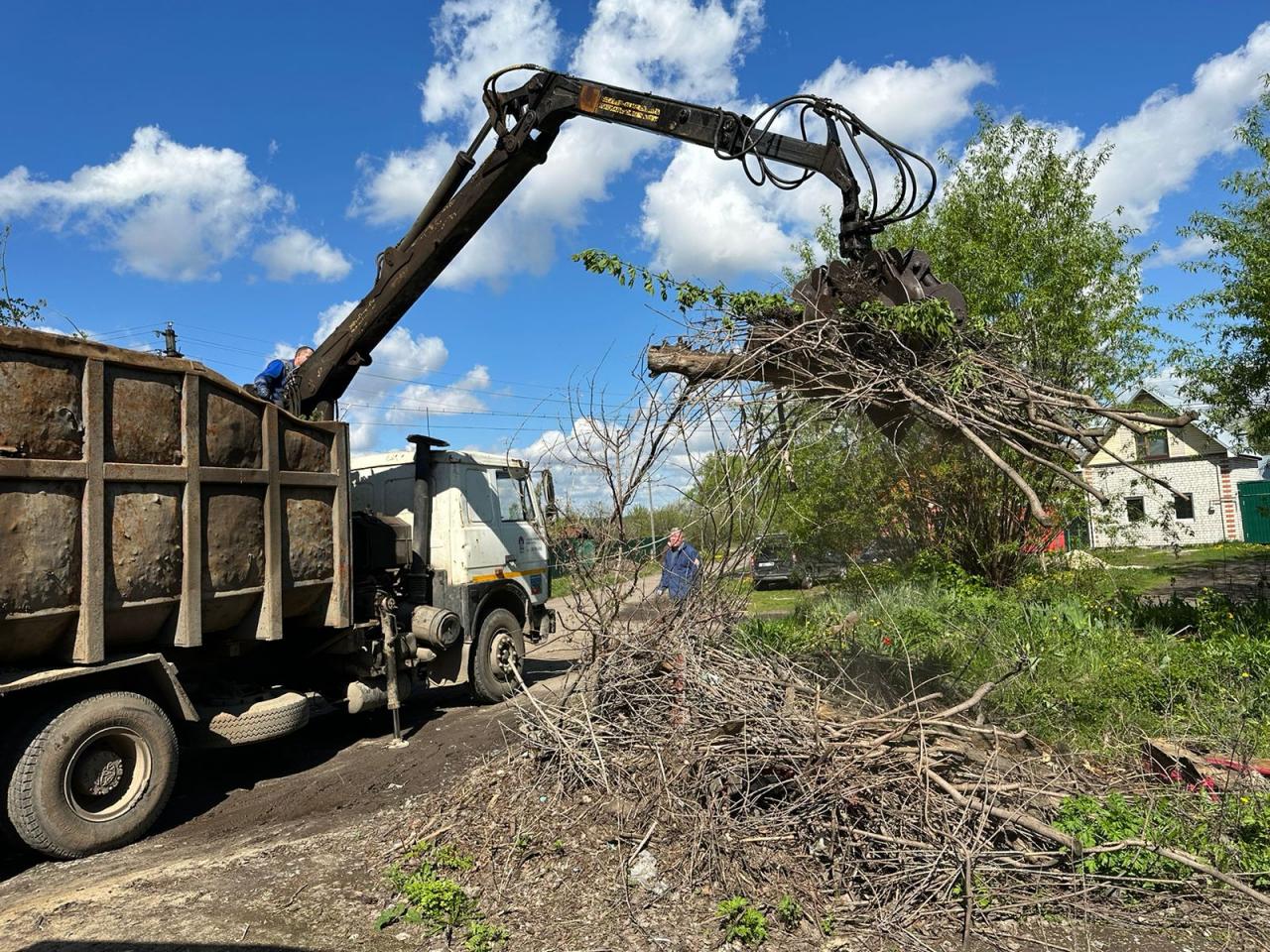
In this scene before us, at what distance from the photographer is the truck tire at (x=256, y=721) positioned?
20.5 ft

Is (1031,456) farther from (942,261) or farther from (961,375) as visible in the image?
(942,261)

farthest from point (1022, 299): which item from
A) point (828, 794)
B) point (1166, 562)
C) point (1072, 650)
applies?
point (1166, 562)

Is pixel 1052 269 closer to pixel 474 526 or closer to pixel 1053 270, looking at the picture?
pixel 1053 270

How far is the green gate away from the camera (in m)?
27.8

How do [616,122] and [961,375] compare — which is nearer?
[961,375]

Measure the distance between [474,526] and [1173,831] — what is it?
21.6 feet

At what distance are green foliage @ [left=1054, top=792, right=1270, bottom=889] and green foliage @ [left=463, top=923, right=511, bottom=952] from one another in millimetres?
2759

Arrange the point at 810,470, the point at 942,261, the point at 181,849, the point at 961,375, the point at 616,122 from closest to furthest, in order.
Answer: the point at 961,375, the point at 181,849, the point at 616,122, the point at 810,470, the point at 942,261

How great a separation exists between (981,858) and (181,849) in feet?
15.4

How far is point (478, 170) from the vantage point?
7738mm

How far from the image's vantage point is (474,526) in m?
8.98

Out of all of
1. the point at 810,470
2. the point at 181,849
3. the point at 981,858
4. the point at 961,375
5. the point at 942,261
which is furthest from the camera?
the point at 942,261

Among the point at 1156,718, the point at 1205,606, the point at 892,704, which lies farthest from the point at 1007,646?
the point at 1205,606

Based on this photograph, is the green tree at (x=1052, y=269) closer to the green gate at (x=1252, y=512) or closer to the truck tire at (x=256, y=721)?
the truck tire at (x=256, y=721)
